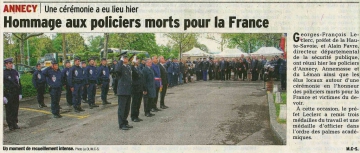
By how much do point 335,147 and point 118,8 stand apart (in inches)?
172

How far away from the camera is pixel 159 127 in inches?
281

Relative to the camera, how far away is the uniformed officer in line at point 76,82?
9.38 meters

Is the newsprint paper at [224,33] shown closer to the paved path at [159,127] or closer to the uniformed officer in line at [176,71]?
the paved path at [159,127]

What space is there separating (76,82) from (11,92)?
2.47m

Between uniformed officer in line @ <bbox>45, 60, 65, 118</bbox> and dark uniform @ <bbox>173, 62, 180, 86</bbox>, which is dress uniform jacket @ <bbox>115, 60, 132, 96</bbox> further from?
dark uniform @ <bbox>173, 62, 180, 86</bbox>

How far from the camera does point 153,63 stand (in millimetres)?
9109

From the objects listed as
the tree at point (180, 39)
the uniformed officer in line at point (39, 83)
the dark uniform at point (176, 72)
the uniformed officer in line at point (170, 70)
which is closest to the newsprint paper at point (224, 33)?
the uniformed officer in line at point (39, 83)

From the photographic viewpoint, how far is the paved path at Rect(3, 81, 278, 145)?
20.0ft

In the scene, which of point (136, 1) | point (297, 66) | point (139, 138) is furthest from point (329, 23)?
point (139, 138)

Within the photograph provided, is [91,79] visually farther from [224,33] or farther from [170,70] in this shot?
[170,70]

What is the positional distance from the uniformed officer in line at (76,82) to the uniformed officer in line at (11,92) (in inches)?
84.4

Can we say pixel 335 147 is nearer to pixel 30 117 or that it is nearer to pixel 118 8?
pixel 118 8

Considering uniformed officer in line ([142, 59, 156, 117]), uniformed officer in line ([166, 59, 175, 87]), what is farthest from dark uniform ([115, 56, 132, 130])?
uniformed officer in line ([166, 59, 175, 87])

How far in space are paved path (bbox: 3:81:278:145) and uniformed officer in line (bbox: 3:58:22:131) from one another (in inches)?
9.6
